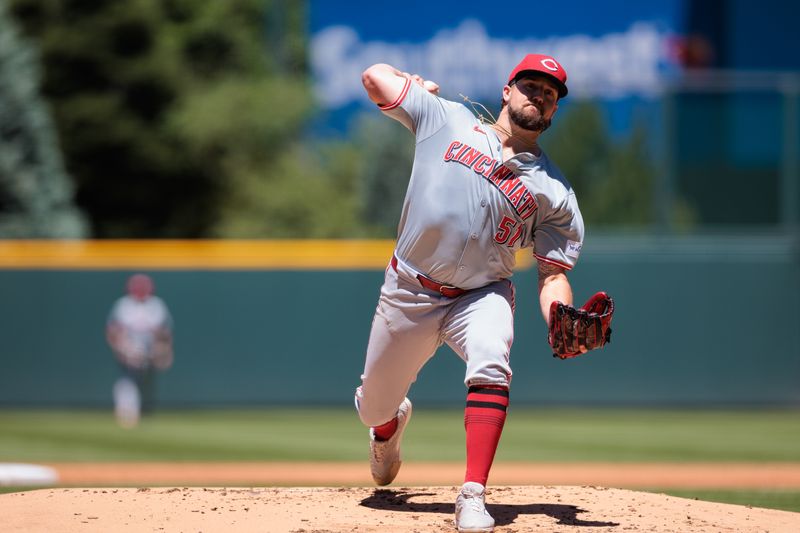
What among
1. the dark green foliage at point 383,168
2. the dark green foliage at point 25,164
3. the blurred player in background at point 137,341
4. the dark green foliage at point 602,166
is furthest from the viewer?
the dark green foliage at point 25,164

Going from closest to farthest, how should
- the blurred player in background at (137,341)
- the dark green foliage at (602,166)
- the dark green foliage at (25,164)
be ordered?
the blurred player in background at (137,341), the dark green foliage at (602,166), the dark green foliage at (25,164)

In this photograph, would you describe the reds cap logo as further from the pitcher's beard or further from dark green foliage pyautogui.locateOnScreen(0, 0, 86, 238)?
dark green foliage pyautogui.locateOnScreen(0, 0, 86, 238)

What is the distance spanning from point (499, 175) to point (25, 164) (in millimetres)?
15095

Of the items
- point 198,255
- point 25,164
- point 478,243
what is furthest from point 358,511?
point 25,164

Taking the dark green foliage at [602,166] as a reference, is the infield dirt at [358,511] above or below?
below

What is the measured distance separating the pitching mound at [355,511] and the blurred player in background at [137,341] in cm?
743

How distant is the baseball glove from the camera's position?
4172 millimetres

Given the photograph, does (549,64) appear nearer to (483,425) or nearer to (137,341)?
(483,425)

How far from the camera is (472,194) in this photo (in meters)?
4.30

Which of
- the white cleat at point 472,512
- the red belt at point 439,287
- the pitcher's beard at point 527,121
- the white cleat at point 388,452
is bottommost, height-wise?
the white cleat at point 472,512

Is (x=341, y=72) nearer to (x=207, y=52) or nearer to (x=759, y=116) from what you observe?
(x=207, y=52)

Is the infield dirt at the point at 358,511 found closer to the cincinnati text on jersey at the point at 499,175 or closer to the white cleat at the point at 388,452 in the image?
the white cleat at the point at 388,452

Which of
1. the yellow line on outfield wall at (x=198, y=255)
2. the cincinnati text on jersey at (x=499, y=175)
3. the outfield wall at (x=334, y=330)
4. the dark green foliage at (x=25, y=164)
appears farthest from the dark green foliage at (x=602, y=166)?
the cincinnati text on jersey at (x=499, y=175)

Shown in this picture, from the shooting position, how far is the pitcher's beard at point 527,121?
4336 mm
